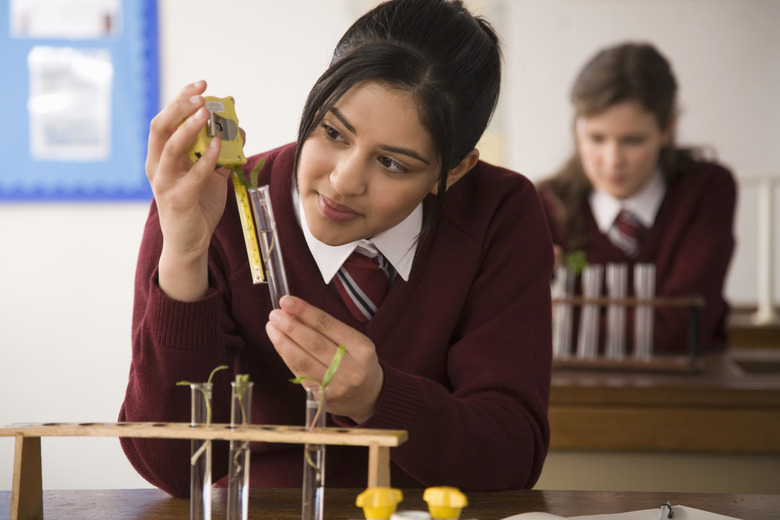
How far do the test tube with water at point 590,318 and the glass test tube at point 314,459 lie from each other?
137cm

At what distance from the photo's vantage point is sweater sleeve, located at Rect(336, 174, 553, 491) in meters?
1.01

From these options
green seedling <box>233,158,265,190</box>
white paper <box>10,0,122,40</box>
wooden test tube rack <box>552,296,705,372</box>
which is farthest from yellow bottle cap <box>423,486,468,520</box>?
white paper <box>10,0,122,40</box>

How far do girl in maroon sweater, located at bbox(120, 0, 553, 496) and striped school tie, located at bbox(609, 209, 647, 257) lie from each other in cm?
134

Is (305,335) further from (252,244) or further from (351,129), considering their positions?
(351,129)

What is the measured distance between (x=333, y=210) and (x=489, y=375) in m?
0.31

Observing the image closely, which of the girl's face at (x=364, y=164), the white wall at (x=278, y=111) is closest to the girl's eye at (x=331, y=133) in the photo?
the girl's face at (x=364, y=164)

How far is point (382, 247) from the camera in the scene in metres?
1.21

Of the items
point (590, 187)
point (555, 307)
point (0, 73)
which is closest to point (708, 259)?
point (590, 187)

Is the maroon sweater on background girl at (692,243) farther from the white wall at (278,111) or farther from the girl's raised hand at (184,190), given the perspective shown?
the girl's raised hand at (184,190)

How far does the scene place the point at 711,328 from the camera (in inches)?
102

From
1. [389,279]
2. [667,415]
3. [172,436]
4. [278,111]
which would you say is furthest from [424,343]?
[278,111]

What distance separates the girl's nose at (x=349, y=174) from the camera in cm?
101

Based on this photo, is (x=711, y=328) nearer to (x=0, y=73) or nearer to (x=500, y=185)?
(x=500, y=185)

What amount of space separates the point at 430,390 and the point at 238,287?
334 millimetres
